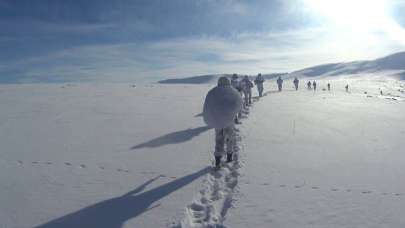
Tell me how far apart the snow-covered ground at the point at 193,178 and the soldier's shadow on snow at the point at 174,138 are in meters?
0.03

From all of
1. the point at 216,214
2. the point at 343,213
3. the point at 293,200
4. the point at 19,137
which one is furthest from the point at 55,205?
the point at 19,137

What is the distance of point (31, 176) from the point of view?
272 inches

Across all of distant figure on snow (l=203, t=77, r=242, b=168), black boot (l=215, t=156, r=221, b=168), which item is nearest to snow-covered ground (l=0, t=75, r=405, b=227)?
black boot (l=215, t=156, r=221, b=168)

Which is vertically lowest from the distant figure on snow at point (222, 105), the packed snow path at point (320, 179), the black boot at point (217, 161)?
the packed snow path at point (320, 179)

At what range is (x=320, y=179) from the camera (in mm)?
6945

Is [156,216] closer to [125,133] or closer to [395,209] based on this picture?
[395,209]

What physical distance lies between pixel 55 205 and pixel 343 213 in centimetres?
424

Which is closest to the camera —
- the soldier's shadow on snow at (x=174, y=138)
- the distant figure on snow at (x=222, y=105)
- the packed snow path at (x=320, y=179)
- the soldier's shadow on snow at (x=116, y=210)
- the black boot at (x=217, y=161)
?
the soldier's shadow on snow at (x=116, y=210)

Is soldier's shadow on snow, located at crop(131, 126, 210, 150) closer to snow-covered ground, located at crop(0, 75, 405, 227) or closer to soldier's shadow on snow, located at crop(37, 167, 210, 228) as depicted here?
snow-covered ground, located at crop(0, 75, 405, 227)

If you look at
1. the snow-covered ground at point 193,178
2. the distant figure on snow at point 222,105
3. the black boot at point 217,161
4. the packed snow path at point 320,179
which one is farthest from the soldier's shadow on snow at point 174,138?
the distant figure on snow at point 222,105

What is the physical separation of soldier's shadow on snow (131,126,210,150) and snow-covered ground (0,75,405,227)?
0.10 ft

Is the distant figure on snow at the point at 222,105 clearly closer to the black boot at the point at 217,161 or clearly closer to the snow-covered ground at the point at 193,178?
the black boot at the point at 217,161

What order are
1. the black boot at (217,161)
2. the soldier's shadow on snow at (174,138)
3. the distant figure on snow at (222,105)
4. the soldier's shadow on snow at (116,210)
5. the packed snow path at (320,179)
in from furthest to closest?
the soldier's shadow on snow at (174,138) → the black boot at (217,161) → the distant figure on snow at (222,105) → the packed snow path at (320,179) → the soldier's shadow on snow at (116,210)

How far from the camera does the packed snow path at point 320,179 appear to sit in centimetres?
517
